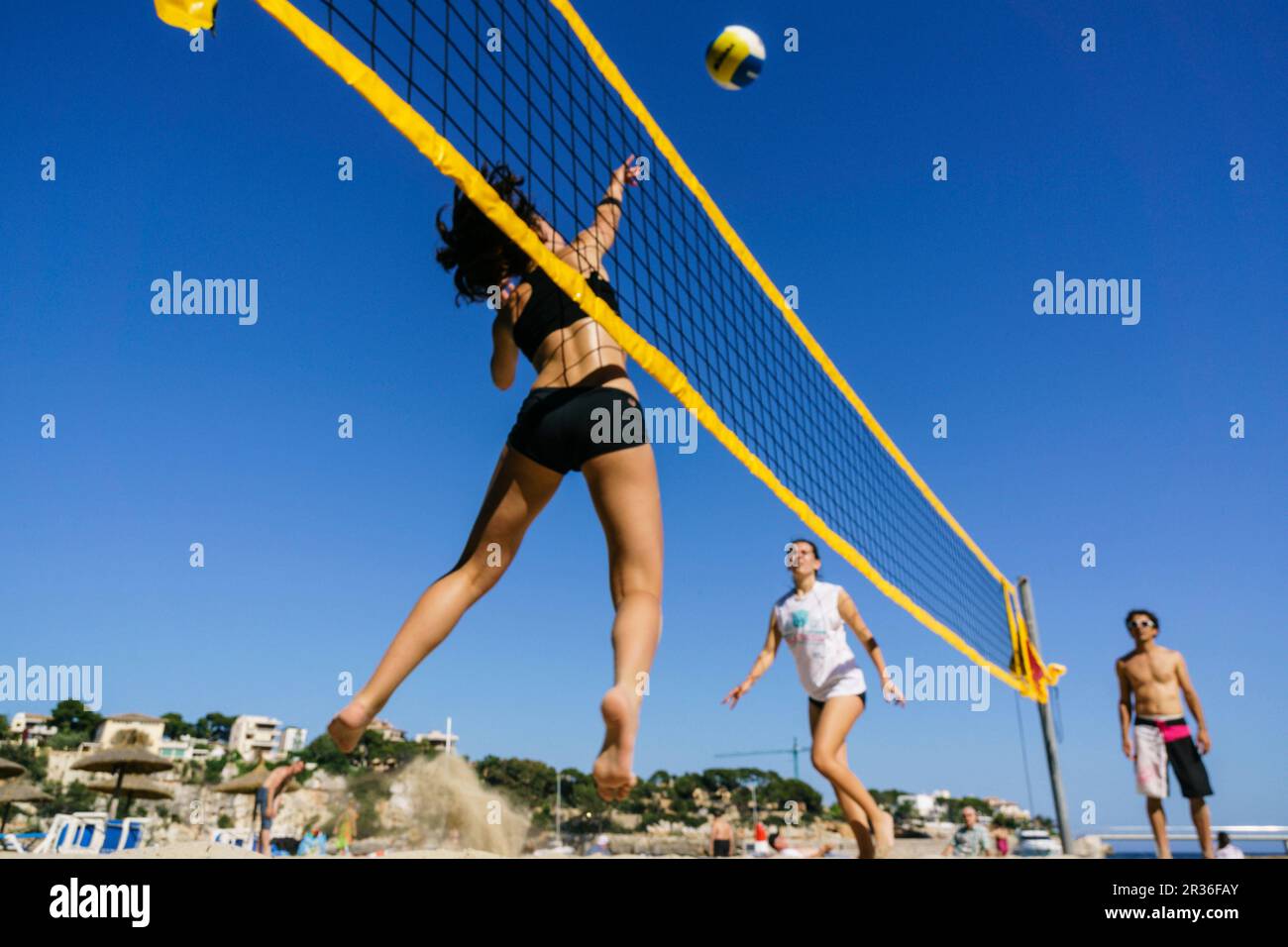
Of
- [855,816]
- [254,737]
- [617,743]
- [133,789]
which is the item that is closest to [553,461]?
[617,743]

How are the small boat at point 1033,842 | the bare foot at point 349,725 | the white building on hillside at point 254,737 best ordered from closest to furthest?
the bare foot at point 349,725 → the small boat at point 1033,842 → the white building on hillside at point 254,737

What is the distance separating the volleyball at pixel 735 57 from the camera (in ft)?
14.5

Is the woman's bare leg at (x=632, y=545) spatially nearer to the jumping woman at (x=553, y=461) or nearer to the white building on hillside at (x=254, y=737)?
the jumping woman at (x=553, y=461)

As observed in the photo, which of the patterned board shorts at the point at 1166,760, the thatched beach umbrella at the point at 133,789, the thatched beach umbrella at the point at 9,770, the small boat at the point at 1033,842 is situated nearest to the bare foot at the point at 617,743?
the small boat at the point at 1033,842

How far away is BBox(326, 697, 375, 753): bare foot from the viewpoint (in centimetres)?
203

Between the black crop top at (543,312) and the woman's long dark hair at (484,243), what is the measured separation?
87mm

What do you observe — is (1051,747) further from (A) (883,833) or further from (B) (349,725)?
(B) (349,725)

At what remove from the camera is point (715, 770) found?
1534 inches

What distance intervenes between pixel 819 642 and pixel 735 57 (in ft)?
10.5

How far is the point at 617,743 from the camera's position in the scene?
72.9 inches
